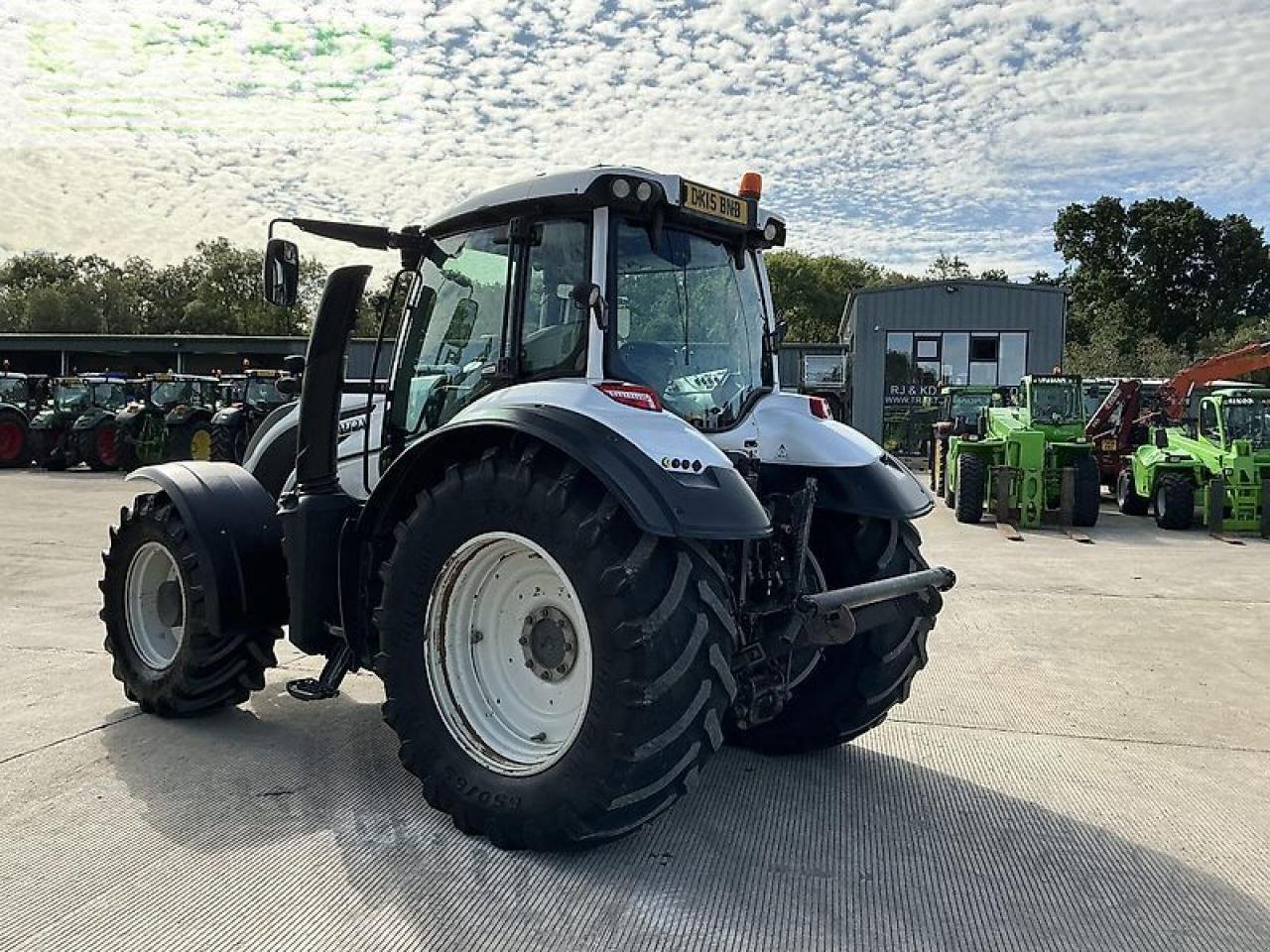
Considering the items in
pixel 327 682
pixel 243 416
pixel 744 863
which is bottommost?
pixel 744 863

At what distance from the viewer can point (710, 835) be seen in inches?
130

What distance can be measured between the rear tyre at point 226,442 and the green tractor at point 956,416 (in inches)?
493

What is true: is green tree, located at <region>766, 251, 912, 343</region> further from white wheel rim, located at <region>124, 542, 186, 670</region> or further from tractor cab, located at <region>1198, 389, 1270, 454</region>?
white wheel rim, located at <region>124, 542, 186, 670</region>

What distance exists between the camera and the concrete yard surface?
2711 mm

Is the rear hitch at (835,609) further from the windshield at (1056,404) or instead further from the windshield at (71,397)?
the windshield at (71,397)

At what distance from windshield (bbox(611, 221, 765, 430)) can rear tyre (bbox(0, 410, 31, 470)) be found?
22.0 m

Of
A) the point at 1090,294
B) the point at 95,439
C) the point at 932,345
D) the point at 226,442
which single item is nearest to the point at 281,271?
the point at 226,442

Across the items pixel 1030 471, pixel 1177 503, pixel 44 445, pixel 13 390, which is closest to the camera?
pixel 1177 503

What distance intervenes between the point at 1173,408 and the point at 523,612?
15751 millimetres

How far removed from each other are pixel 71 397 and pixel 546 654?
22.2 m

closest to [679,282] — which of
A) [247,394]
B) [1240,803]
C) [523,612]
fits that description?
[523,612]

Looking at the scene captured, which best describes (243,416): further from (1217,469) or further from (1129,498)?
(1217,469)

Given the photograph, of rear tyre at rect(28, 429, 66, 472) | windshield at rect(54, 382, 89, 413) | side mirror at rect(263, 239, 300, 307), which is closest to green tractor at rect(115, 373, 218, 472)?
windshield at rect(54, 382, 89, 413)

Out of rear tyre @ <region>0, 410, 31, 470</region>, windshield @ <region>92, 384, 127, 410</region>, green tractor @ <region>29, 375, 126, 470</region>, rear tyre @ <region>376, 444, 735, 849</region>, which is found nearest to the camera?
rear tyre @ <region>376, 444, 735, 849</region>
